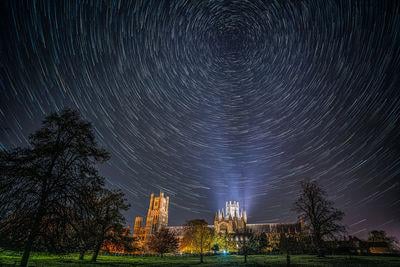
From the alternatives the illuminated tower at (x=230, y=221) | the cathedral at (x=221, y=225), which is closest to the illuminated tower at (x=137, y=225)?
the cathedral at (x=221, y=225)

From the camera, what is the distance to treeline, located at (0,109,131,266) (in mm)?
13664

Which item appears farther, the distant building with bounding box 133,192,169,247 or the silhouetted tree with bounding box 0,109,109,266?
the distant building with bounding box 133,192,169,247

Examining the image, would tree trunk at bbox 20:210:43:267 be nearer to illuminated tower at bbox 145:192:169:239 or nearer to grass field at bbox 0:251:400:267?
grass field at bbox 0:251:400:267

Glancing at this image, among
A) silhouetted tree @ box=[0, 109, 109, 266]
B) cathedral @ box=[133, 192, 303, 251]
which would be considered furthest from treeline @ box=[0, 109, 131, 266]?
cathedral @ box=[133, 192, 303, 251]

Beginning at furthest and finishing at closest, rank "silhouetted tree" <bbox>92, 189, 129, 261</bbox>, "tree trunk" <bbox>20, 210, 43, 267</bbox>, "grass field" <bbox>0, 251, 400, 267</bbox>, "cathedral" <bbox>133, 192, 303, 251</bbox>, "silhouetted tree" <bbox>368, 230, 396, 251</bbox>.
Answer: "cathedral" <bbox>133, 192, 303, 251</bbox>, "silhouetted tree" <bbox>368, 230, 396, 251</bbox>, "silhouetted tree" <bbox>92, 189, 129, 261</bbox>, "grass field" <bbox>0, 251, 400, 267</bbox>, "tree trunk" <bbox>20, 210, 43, 267</bbox>

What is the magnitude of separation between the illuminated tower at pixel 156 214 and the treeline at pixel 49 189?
407ft

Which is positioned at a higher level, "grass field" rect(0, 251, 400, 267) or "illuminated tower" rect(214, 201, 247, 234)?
"illuminated tower" rect(214, 201, 247, 234)

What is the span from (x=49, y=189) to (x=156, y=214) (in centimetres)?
13147

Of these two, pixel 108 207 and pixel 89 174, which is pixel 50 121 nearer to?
pixel 89 174

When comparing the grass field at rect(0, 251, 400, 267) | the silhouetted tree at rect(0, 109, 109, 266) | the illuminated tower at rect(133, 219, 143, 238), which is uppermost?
the illuminated tower at rect(133, 219, 143, 238)

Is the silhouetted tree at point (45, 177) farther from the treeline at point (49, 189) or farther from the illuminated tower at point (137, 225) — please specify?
the illuminated tower at point (137, 225)

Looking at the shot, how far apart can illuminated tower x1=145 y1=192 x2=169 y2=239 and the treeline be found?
124m

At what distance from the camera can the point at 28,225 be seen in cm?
1391

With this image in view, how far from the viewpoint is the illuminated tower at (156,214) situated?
13250 cm
